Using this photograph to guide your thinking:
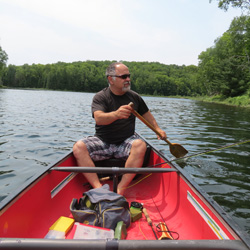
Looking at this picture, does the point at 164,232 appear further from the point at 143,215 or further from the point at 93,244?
the point at 93,244

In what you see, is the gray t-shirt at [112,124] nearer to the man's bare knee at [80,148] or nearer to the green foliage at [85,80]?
the man's bare knee at [80,148]

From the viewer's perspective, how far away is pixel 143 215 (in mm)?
2957

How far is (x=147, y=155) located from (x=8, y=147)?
4568 mm

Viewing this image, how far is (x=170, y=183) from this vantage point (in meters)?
3.25

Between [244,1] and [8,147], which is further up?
[244,1]

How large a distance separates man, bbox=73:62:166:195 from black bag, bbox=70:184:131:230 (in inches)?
24.2

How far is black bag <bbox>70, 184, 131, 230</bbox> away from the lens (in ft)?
8.00

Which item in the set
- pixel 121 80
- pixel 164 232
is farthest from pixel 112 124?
pixel 164 232

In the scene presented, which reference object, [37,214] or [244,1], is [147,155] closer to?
[37,214]

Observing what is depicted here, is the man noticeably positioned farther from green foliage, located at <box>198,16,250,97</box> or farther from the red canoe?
green foliage, located at <box>198,16,250,97</box>

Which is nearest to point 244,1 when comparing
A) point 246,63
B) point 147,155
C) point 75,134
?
point 246,63

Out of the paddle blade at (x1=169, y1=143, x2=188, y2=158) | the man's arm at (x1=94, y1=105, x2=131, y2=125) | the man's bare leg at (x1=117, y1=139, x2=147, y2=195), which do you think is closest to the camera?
the man's arm at (x1=94, y1=105, x2=131, y2=125)

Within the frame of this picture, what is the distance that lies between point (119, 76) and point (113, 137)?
3.20 feet

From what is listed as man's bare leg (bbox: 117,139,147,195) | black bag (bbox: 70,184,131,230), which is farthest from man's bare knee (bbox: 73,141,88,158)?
black bag (bbox: 70,184,131,230)
